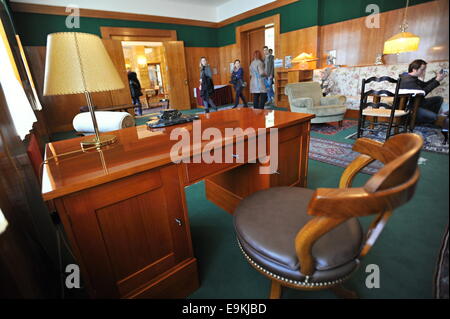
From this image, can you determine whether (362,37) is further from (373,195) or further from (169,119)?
(373,195)

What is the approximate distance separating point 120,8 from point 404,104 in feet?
23.2

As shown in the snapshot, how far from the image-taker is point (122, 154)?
1.03 meters

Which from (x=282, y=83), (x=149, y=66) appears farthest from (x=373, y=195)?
Result: (x=149, y=66)

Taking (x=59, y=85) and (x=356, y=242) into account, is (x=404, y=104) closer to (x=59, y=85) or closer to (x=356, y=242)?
(x=356, y=242)

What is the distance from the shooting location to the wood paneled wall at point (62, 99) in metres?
5.46

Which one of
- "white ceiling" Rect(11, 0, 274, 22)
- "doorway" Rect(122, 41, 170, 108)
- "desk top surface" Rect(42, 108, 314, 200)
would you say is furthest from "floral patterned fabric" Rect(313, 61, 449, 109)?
"doorway" Rect(122, 41, 170, 108)

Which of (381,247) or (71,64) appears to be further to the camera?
(381,247)

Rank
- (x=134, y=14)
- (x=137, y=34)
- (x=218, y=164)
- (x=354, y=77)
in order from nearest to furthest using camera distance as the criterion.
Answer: (x=218, y=164)
(x=354, y=77)
(x=134, y=14)
(x=137, y=34)

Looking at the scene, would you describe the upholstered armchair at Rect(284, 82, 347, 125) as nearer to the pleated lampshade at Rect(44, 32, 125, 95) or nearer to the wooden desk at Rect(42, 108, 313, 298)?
the wooden desk at Rect(42, 108, 313, 298)

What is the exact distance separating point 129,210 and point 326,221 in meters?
0.74

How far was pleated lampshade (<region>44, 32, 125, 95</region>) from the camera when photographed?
95cm

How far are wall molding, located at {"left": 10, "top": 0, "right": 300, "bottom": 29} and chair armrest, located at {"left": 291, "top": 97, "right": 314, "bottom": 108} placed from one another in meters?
3.53

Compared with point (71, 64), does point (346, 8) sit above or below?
above
